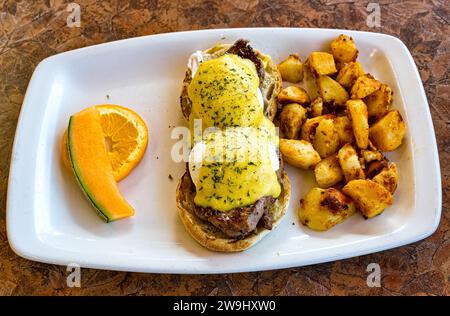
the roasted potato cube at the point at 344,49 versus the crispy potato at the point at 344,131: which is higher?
the roasted potato cube at the point at 344,49

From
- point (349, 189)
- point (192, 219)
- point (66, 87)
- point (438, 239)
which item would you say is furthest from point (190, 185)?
point (438, 239)

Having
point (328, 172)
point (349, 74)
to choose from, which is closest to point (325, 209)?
point (328, 172)

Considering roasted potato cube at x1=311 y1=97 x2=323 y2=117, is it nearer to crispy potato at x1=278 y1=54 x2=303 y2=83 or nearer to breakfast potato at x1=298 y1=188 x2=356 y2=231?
crispy potato at x1=278 y1=54 x2=303 y2=83

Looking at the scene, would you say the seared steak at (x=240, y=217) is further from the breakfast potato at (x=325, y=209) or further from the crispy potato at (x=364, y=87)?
the crispy potato at (x=364, y=87)

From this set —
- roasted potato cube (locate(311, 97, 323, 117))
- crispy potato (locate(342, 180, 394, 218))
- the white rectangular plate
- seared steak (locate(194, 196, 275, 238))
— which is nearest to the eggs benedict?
seared steak (locate(194, 196, 275, 238))

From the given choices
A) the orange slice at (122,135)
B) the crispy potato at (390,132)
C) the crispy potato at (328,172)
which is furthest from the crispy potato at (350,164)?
the orange slice at (122,135)

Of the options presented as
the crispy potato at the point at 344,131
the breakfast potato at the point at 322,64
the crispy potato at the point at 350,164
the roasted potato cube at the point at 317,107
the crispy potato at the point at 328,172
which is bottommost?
the crispy potato at the point at 328,172

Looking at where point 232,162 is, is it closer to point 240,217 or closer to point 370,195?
point 240,217
